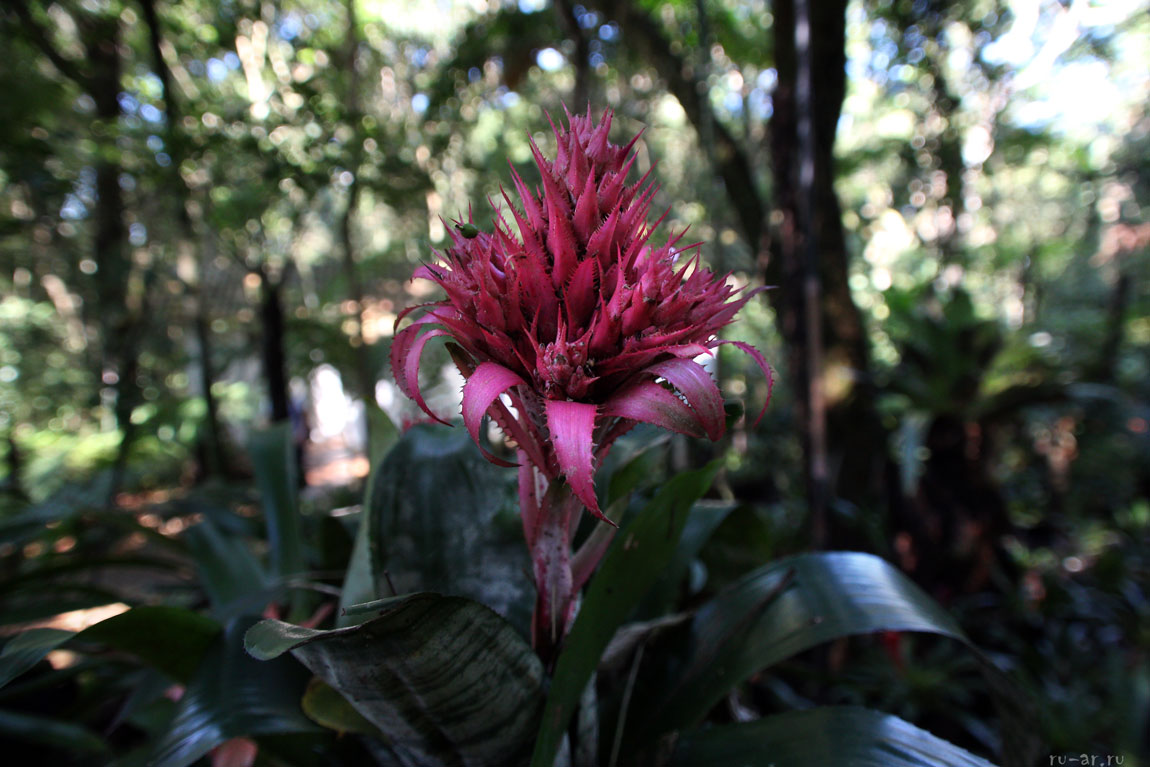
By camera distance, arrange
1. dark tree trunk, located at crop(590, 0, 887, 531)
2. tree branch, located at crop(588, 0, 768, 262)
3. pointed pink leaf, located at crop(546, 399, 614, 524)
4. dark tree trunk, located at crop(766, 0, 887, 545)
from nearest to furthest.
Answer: pointed pink leaf, located at crop(546, 399, 614, 524) → dark tree trunk, located at crop(590, 0, 887, 531) → dark tree trunk, located at crop(766, 0, 887, 545) → tree branch, located at crop(588, 0, 768, 262)

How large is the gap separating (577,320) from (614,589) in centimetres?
29

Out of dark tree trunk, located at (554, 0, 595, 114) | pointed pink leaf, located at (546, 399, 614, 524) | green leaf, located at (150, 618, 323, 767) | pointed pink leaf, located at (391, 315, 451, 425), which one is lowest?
green leaf, located at (150, 618, 323, 767)

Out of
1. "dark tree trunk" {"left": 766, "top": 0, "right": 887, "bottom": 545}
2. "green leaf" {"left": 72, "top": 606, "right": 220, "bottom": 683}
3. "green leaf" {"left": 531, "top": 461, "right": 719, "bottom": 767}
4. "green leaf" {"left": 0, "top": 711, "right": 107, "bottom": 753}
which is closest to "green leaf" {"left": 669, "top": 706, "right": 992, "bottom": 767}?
"green leaf" {"left": 531, "top": 461, "right": 719, "bottom": 767}

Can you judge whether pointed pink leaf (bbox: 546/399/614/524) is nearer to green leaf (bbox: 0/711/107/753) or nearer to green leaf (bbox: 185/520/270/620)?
green leaf (bbox: 185/520/270/620)

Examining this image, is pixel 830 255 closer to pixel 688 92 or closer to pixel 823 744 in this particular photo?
pixel 688 92

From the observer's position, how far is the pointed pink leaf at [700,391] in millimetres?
411

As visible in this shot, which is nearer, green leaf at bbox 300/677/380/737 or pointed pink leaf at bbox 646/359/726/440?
pointed pink leaf at bbox 646/359/726/440

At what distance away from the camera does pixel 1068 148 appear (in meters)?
6.54

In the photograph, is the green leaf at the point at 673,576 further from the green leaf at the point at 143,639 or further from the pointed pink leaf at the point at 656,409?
the green leaf at the point at 143,639

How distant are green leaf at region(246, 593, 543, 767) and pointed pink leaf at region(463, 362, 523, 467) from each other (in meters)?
0.13

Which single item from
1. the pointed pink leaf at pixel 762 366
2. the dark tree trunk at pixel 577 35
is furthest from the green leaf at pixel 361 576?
the dark tree trunk at pixel 577 35

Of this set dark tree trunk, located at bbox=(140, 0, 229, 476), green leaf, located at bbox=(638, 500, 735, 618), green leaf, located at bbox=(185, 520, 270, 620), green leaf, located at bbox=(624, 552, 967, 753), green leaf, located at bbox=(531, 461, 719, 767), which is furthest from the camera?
dark tree trunk, located at bbox=(140, 0, 229, 476)

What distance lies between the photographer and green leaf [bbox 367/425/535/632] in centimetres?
67

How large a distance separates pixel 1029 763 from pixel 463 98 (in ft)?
11.5
